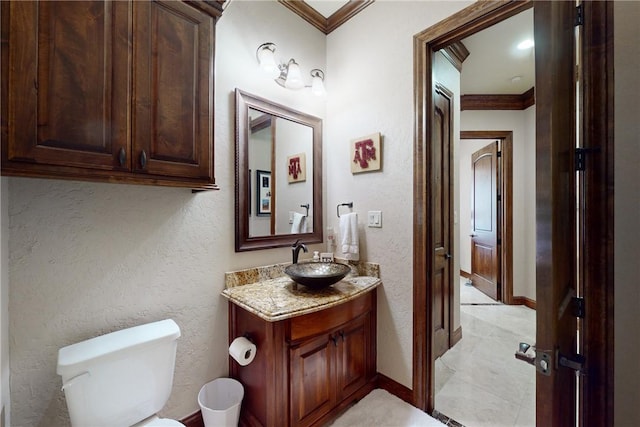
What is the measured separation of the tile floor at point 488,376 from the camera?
1.67m

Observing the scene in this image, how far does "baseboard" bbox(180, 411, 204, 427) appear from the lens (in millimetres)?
1490

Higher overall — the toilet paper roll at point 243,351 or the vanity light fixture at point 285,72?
the vanity light fixture at point 285,72

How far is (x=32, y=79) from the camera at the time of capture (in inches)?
34.2

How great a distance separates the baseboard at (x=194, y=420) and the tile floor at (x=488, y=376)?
4.90ft

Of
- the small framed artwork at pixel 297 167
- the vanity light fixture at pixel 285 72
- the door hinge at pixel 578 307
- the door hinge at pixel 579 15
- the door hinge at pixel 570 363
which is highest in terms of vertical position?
the vanity light fixture at pixel 285 72

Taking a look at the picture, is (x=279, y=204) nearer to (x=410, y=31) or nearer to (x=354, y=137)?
(x=354, y=137)

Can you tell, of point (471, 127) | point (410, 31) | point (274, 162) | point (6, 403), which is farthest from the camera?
point (471, 127)

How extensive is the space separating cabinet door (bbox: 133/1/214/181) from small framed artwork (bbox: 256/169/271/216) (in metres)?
0.53

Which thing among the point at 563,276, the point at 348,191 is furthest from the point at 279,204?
the point at 563,276

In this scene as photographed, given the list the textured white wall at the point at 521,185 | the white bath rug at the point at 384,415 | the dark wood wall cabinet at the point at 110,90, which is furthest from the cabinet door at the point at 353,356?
the textured white wall at the point at 521,185

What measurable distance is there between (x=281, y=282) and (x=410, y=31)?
1.89 m

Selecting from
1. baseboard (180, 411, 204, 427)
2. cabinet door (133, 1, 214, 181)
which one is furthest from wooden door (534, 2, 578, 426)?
baseboard (180, 411, 204, 427)

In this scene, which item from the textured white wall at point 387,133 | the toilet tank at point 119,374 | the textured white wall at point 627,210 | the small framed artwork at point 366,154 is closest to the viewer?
the textured white wall at point 627,210

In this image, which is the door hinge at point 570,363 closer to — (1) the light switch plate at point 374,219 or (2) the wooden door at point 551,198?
(2) the wooden door at point 551,198
